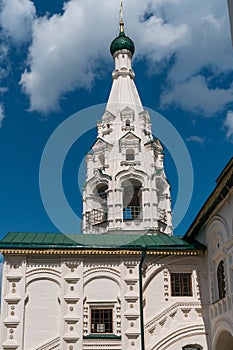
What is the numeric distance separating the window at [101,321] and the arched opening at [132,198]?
8349 millimetres

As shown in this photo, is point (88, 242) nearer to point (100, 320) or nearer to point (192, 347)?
point (100, 320)

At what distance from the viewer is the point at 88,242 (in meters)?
17.6

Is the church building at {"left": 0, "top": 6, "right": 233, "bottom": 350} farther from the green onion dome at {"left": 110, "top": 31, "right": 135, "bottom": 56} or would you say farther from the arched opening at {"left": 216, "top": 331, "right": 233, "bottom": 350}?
the green onion dome at {"left": 110, "top": 31, "right": 135, "bottom": 56}

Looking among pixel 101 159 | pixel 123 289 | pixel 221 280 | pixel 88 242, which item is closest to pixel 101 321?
pixel 123 289

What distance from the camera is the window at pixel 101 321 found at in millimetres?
16422

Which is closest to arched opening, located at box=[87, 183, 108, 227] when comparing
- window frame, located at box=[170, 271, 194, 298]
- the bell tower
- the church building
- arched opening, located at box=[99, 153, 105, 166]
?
the bell tower

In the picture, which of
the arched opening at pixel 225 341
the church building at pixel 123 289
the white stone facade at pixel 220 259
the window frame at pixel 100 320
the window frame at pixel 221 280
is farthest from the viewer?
the window frame at pixel 100 320

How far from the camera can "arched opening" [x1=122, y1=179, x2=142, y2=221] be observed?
2489 cm

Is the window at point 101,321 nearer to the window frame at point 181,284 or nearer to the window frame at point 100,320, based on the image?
the window frame at point 100,320

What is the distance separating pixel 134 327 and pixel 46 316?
3.13 meters

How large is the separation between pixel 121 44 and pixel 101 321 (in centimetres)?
2084

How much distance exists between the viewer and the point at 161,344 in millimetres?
16062

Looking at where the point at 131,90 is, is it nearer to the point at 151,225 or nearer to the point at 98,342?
the point at 151,225

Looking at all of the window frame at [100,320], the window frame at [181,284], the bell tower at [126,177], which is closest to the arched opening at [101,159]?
the bell tower at [126,177]
